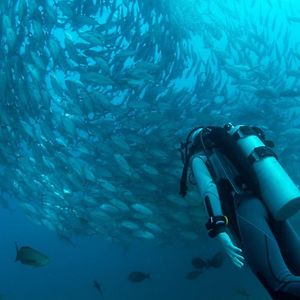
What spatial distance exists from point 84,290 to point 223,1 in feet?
159

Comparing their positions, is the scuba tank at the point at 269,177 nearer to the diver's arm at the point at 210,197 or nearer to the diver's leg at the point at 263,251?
the diver's leg at the point at 263,251

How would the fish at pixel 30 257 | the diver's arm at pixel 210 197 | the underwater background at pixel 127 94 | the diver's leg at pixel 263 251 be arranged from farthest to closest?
the underwater background at pixel 127 94
the fish at pixel 30 257
the diver's arm at pixel 210 197
the diver's leg at pixel 263 251

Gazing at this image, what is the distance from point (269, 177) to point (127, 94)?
9618 millimetres

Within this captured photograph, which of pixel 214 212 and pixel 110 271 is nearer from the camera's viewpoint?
pixel 214 212

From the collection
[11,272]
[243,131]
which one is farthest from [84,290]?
[243,131]

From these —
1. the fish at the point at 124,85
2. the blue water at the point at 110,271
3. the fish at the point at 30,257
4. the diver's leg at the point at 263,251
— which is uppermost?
the blue water at the point at 110,271

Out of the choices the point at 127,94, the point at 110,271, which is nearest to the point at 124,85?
the point at 127,94

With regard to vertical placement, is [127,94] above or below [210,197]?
above

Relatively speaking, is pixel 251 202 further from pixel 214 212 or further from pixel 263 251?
pixel 263 251

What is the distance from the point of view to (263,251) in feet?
9.52

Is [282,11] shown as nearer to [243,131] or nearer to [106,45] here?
[106,45]

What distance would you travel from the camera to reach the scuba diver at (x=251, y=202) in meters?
2.88

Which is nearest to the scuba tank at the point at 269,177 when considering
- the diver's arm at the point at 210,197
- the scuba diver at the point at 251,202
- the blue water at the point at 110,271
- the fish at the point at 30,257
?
the scuba diver at the point at 251,202

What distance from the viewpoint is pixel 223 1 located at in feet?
43.3
